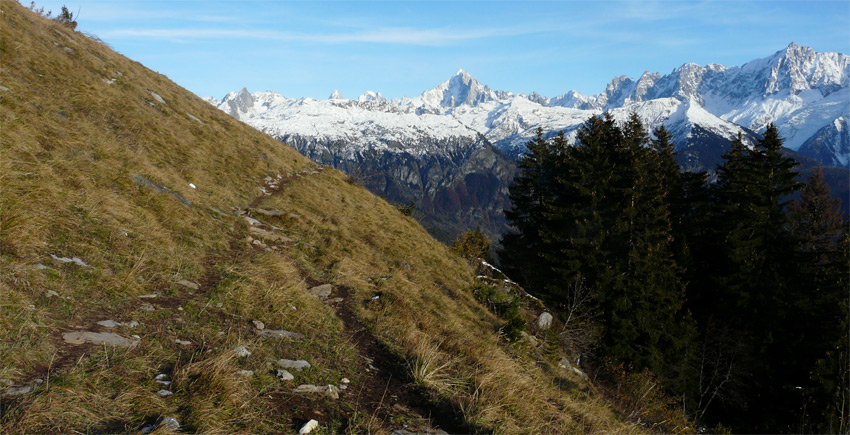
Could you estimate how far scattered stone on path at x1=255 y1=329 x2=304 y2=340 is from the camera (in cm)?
539

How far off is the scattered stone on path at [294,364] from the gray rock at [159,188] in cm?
615

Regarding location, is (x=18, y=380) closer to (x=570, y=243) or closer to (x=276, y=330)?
(x=276, y=330)

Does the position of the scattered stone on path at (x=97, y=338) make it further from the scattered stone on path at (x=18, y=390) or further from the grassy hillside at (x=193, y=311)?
the scattered stone on path at (x=18, y=390)

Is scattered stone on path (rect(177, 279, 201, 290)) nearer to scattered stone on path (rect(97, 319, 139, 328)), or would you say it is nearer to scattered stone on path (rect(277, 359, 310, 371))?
scattered stone on path (rect(97, 319, 139, 328))

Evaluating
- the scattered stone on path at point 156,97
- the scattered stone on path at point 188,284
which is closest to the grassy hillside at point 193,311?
the scattered stone on path at point 188,284

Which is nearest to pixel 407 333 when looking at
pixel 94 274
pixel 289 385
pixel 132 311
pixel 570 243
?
pixel 289 385

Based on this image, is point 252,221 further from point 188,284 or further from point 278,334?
point 278,334

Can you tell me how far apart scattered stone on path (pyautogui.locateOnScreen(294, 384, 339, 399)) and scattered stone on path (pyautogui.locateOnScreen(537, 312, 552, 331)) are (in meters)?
11.4

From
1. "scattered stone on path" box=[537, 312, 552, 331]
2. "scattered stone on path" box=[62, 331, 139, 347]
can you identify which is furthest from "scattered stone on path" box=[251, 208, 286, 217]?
"scattered stone on path" box=[537, 312, 552, 331]

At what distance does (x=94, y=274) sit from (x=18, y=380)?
2220 millimetres

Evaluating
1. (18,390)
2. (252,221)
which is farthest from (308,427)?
(252,221)

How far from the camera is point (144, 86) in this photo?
1836 centimetres

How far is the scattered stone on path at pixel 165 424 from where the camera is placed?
10.5 feet

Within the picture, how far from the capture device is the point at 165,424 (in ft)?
10.6
